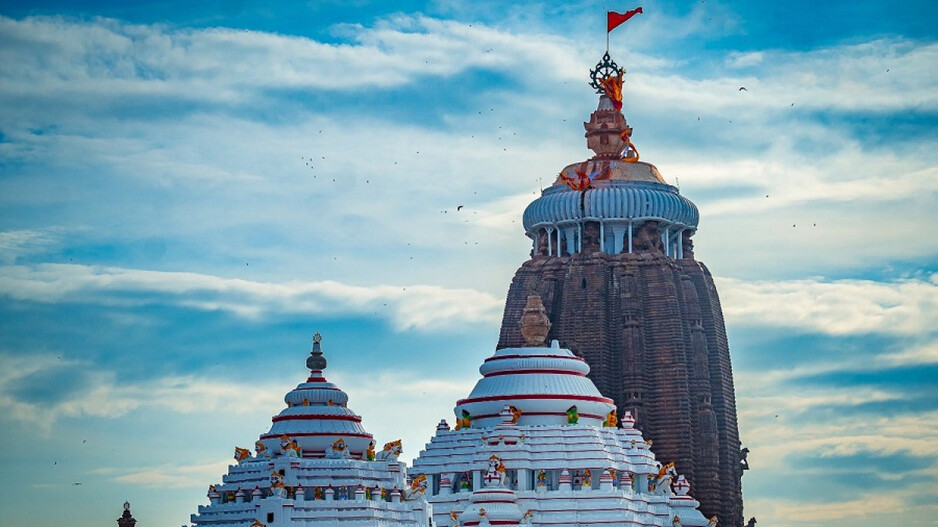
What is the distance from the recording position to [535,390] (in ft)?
349

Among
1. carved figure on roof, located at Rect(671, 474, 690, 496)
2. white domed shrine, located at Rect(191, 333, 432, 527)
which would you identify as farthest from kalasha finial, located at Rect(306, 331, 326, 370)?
carved figure on roof, located at Rect(671, 474, 690, 496)

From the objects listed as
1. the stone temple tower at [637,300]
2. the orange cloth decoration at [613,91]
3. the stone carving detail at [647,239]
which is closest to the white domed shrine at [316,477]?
the stone temple tower at [637,300]

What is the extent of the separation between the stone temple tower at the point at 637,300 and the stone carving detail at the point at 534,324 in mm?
11422

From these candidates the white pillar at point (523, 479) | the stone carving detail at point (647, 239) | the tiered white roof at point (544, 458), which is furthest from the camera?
the stone carving detail at point (647, 239)

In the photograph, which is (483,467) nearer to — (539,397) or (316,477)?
(539,397)

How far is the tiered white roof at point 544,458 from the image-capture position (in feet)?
335

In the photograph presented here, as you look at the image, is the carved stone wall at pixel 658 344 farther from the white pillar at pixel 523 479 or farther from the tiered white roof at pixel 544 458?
the white pillar at pixel 523 479

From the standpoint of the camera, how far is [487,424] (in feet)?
352

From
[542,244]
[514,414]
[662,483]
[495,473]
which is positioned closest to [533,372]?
[514,414]

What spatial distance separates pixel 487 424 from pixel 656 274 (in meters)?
21.7

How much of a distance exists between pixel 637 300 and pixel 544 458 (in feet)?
76.8

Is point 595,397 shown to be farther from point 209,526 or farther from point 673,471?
point 209,526

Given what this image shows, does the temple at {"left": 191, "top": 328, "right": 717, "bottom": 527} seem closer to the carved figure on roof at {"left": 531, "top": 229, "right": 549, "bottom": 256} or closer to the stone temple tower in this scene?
the stone temple tower

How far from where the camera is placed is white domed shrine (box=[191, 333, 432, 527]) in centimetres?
9462
